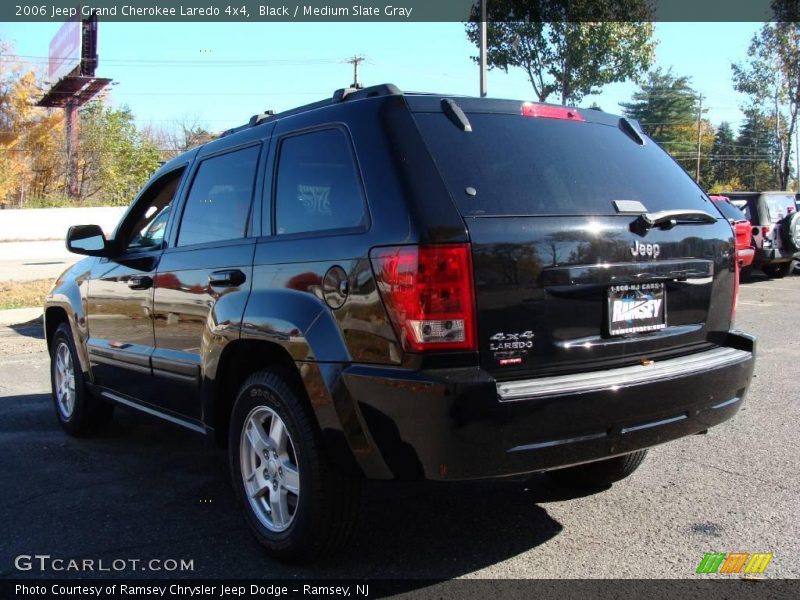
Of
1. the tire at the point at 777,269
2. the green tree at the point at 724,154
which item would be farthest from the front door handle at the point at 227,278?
the green tree at the point at 724,154

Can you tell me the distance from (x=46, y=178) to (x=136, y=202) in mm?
49894

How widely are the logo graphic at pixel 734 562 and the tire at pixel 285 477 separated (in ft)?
4.93

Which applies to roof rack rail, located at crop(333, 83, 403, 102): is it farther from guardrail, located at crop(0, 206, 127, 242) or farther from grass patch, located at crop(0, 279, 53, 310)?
guardrail, located at crop(0, 206, 127, 242)

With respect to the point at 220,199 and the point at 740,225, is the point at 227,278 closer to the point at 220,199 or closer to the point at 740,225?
the point at 220,199

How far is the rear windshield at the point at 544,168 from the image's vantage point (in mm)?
2975

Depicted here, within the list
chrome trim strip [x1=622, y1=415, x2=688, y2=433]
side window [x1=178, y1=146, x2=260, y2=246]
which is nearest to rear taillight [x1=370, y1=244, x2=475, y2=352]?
chrome trim strip [x1=622, y1=415, x2=688, y2=433]

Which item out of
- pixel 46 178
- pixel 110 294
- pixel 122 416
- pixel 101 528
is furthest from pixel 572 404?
pixel 46 178

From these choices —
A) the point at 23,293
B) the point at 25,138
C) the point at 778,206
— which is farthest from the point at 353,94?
the point at 25,138

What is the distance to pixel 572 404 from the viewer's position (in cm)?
283

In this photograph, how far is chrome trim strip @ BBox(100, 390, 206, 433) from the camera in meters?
3.93

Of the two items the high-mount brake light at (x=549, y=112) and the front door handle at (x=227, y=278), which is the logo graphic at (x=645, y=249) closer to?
the high-mount brake light at (x=549, y=112)

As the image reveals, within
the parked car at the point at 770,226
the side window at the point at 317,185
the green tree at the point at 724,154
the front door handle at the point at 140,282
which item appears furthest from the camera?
the green tree at the point at 724,154

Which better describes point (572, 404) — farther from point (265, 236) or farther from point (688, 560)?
point (265, 236)

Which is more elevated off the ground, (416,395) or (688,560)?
(416,395)
